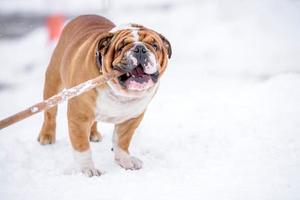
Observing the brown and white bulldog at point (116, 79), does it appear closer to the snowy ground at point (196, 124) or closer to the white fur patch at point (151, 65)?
the white fur patch at point (151, 65)

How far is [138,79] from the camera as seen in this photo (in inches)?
136

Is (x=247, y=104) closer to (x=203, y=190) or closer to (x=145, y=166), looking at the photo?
(x=145, y=166)

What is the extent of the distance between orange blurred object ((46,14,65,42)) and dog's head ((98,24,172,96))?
6071 mm

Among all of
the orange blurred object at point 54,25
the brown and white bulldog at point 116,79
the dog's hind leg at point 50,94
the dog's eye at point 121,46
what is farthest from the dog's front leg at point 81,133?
the orange blurred object at point 54,25

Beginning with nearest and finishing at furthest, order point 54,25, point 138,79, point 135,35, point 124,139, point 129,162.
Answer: point 138,79
point 135,35
point 129,162
point 124,139
point 54,25

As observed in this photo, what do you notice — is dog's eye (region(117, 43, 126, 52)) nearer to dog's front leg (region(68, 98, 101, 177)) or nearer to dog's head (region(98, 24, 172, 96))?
dog's head (region(98, 24, 172, 96))

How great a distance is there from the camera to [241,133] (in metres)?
4.83

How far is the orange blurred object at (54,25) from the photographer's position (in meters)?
9.53

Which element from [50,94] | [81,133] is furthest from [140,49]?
[50,94]

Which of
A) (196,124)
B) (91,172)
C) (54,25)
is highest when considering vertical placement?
(91,172)

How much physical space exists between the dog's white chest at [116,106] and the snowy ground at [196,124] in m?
0.47

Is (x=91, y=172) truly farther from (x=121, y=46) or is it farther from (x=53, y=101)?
(x=121, y=46)

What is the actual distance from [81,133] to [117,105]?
0.38 m

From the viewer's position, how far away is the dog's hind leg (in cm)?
474
